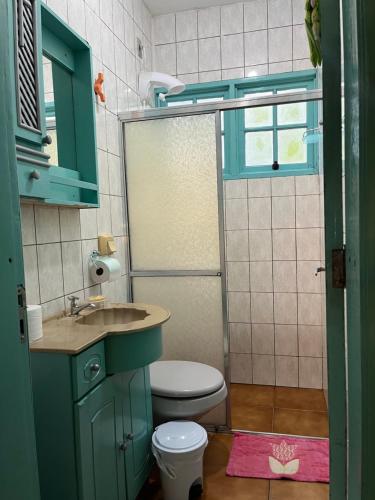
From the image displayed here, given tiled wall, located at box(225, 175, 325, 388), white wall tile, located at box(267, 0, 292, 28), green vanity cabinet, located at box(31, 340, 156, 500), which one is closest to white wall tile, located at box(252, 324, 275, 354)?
tiled wall, located at box(225, 175, 325, 388)

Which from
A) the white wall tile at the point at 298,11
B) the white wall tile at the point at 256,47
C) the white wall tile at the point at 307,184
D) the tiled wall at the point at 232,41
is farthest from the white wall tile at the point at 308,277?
the white wall tile at the point at 298,11

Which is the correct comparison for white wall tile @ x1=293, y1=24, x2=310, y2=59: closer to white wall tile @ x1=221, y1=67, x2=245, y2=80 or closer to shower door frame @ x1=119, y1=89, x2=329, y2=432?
white wall tile @ x1=221, y1=67, x2=245, y2=80

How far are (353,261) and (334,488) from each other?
0.46 meters

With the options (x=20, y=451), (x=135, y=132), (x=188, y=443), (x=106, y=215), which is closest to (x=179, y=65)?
(x=135, y=132)

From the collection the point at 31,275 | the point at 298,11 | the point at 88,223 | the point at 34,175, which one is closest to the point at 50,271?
the point at 31,275

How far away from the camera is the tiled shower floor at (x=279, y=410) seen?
240 cm

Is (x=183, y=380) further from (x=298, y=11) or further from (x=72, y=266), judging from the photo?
(x=298, y=11)

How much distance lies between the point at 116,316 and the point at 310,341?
1.69 m

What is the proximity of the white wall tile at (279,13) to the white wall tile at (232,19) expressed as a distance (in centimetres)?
22

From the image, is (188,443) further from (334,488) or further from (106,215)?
(106,215)

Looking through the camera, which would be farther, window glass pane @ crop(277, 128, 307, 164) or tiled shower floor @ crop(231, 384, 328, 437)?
window glass pane @ crop(277, 128, 307, 164)

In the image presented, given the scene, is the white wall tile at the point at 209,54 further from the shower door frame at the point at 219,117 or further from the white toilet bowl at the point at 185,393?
the white toilet bowl at the point at 185,393

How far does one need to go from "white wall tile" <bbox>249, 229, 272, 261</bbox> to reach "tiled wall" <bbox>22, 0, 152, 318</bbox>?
3.49ft

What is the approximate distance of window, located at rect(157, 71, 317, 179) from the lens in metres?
2.92
